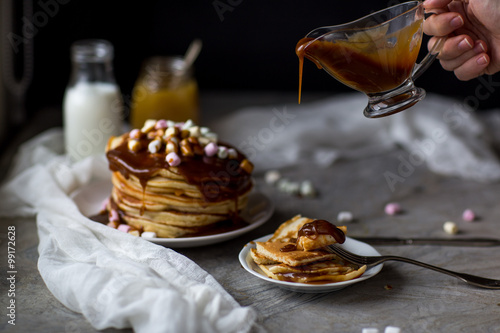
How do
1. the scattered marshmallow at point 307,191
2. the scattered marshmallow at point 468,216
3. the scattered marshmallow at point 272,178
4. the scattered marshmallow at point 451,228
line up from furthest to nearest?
the scattered marshmallow at point 272,178 → the scattered marshmallow at point 307,191 → the scattered marshmallow at point 468,216 → the scattered marshmallow at point 451,228

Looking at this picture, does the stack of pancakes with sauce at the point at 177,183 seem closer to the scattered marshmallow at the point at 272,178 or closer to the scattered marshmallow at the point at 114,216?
the scattered marshmallow at the point at 114,216

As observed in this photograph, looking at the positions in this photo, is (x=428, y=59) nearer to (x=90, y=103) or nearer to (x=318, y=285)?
(x=318, y=285)

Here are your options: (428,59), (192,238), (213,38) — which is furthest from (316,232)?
(213,38)

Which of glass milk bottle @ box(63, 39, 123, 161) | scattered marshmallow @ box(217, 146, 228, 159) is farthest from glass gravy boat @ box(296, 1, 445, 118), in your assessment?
glass milk bottle @ box(63, 39, 123, 161)

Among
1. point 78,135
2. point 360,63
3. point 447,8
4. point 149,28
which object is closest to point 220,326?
point 360,63

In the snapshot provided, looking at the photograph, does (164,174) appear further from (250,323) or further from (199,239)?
(250,323)

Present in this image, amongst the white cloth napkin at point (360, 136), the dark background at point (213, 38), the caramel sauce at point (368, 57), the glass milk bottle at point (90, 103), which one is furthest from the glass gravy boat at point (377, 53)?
the dark background at point (213, 38)

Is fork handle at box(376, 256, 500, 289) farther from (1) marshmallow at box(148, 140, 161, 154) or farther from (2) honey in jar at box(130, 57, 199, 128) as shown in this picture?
(2) honey in jar at box(130, 57, 199, 128)
